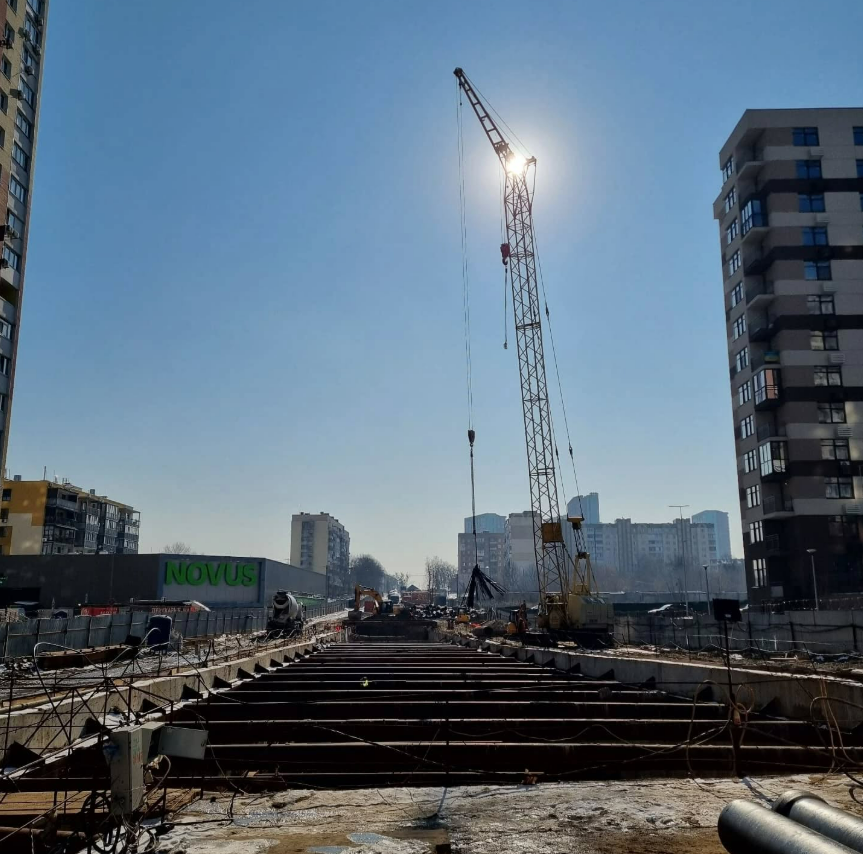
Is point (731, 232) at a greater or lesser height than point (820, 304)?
greater

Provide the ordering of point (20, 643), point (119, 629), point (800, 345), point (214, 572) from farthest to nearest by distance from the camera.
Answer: point (214, 572) < point (800, 345) < point (119, 629) < point (20, 643)

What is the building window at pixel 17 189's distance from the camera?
5941 cm

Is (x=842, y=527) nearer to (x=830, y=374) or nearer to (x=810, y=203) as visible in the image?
(x=830, y=374)

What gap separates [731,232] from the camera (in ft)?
222

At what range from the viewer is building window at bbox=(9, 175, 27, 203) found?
2339 inches

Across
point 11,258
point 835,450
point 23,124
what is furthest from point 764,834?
point 23,124

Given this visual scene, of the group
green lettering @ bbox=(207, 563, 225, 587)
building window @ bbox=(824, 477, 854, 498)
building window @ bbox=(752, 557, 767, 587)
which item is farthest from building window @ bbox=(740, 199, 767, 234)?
green lettering @ bbox=(207, 563, 225, 587)

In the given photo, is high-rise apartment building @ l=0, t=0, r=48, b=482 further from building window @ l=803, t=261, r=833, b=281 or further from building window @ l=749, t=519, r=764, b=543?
building window @ l=803, t=261, r=833, b=281

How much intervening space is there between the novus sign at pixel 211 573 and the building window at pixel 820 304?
219 feet

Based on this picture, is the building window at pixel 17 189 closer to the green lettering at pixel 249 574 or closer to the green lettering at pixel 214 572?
the green lettering at pixel 214 572

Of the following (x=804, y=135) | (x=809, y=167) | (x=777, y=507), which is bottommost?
(x=777, y=507)

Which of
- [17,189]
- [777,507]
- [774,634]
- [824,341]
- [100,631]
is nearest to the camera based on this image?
[100,631]

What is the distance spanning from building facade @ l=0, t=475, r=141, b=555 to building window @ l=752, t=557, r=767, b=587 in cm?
7322

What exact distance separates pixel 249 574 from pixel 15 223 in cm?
4738
